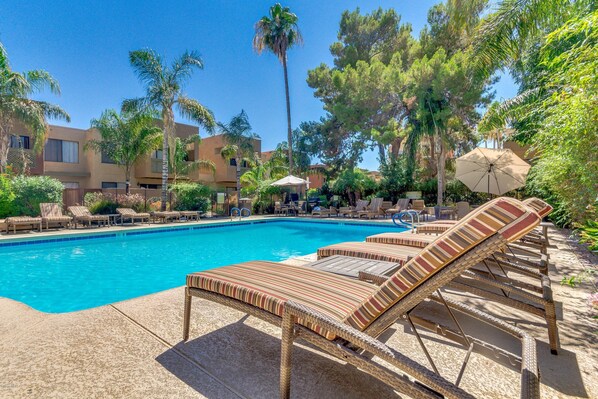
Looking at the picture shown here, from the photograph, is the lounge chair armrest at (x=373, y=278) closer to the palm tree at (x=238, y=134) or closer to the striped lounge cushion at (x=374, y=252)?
the striped lounge cushion at (x=374, y=252)

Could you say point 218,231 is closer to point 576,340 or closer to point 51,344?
point 51,344

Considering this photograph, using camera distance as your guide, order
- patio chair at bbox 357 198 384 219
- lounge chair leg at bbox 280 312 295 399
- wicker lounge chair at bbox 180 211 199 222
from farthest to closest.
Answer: patio chair at bbox 357 198 384 219 → wicker lounge chair at bbox 180 211 199 222 → lounge chair leg at bbox 280 312 295 399

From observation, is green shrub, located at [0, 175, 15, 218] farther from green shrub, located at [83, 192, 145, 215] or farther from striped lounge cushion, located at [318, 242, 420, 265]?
striped lounge cushion, located at [318, 242, 420, 265]

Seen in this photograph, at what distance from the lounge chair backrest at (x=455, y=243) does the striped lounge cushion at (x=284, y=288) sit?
26cm

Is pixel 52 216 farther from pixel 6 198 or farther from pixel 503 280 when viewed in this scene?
pixel 503 280

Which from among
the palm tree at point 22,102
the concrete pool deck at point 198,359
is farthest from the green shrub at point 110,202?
the concrete pool deck at point 198,359

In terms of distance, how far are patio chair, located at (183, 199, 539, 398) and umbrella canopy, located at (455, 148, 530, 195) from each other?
853cm

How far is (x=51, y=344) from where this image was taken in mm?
2135

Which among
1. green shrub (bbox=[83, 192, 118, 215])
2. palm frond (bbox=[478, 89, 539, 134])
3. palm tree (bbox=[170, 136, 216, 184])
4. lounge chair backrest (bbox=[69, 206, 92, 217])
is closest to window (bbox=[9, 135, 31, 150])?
palm tree (bbox=[170, 136, 216, 184])

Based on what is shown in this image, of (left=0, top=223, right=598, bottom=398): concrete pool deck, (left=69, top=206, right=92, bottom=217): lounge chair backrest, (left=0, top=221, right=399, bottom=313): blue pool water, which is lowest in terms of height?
(left=0, top=221, right=399, bottom=313): blue pool water

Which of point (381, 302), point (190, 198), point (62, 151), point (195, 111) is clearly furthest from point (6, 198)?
point (381, 302)

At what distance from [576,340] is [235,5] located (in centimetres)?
1673

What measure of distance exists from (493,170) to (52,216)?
51.8ft

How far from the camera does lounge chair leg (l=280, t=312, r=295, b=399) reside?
1.48 metres
